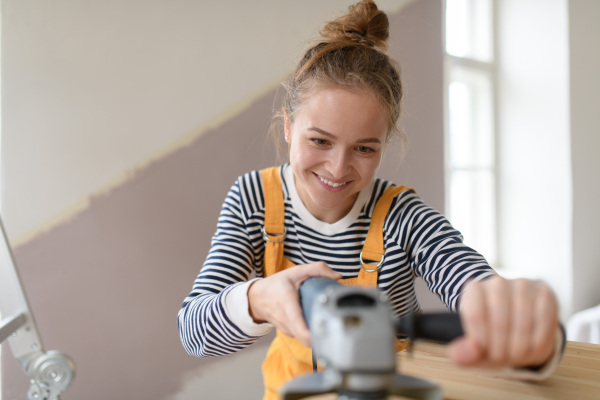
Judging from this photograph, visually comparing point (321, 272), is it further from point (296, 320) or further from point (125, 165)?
point (125, 165)

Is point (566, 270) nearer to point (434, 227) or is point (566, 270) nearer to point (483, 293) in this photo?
point (434, 227)

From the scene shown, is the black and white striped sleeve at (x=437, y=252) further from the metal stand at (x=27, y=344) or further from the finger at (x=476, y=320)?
the metal stand at (x=27, y=344)

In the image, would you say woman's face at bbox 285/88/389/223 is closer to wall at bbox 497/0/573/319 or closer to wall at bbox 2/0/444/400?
wall at bbox 2/0/444/400

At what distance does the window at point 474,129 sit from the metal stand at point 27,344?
7.80 feet

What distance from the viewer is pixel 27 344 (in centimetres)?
82

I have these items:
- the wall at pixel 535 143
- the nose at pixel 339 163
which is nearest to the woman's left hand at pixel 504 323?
the nose at pixel 339 163

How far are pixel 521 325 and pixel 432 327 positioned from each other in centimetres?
8

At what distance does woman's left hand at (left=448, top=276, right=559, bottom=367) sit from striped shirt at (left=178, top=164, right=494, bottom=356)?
0.36 metres

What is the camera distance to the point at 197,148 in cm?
146

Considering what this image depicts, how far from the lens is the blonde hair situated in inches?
38.4

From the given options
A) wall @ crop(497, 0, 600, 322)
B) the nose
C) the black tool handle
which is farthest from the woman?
wall @ crop(497, 0, 600, 322)

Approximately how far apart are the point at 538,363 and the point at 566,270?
8.07ft

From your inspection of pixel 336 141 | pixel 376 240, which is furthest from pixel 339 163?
pixel 376 240

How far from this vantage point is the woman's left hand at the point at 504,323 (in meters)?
0.46
